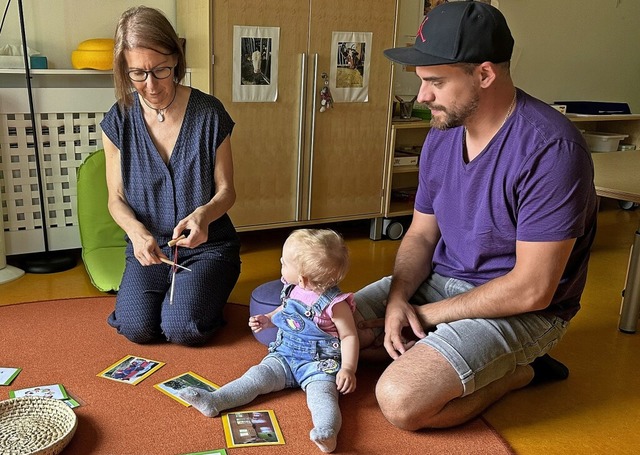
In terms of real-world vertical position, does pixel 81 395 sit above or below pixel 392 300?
below

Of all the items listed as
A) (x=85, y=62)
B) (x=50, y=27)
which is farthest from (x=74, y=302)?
(x=50, y=27)

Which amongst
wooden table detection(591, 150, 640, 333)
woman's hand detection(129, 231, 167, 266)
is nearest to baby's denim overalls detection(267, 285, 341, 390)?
woman's hand detection(129, 231, 167, 266)

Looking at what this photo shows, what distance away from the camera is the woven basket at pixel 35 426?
182 cm

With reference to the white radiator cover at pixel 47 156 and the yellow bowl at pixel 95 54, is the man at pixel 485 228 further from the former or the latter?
the white radiator cover at pixel 47 156

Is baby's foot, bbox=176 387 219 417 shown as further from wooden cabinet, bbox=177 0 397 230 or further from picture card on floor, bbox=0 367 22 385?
wooden cabinet, bbox=177 0 397 230

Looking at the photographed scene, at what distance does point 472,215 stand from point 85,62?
6.67 feet

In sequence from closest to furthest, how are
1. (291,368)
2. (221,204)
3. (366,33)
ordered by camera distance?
(291,368) < (221,204) < (366,33)

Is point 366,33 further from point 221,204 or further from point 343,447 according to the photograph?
point 343,447

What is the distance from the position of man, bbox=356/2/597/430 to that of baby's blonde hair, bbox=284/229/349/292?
232mm

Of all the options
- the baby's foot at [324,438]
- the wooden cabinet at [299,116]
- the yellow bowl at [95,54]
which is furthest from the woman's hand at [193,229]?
the yellow bowl at [95,54]

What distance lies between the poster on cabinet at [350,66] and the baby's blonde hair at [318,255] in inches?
67.0

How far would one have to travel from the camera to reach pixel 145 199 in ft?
8.68

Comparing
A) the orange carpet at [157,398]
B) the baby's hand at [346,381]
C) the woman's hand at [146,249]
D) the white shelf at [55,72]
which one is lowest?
the orange carpet at [157,398]

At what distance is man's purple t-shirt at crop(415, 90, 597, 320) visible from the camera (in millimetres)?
1882
